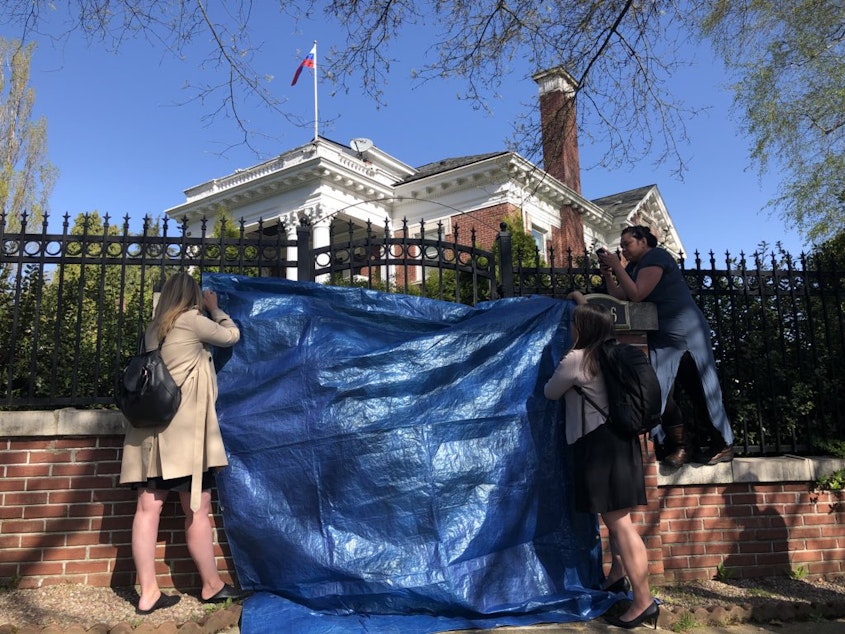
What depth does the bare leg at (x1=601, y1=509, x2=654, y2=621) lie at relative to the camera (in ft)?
10.3

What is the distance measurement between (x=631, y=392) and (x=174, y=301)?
2537 mm

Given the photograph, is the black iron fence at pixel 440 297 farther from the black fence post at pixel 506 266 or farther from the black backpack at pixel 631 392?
the black backpack at pixel 631 392

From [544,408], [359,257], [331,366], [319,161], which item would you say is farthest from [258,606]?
[319,161]

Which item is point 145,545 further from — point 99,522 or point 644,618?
point 644,618

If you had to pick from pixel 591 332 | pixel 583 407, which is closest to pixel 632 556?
pixel 583 407

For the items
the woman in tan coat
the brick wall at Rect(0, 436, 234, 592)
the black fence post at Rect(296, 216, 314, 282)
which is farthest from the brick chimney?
the brick wall at Rect(0, 436, 234, 592)

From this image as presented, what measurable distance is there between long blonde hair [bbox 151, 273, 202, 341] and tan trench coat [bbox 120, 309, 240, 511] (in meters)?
0.04

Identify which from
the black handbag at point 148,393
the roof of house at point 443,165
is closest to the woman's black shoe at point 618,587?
the black handbag at point 148,393

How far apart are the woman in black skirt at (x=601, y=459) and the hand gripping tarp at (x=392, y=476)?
0.26 m

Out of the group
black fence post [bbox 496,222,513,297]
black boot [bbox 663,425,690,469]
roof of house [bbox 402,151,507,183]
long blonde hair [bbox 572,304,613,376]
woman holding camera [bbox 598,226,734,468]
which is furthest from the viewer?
roof of house [bbox 402,151,507,183]

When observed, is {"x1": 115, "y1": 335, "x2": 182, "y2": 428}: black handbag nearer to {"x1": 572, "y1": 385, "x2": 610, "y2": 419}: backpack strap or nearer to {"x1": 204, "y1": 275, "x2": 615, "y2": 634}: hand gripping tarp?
{"x1": 204, "y1": 275, "x2": 615, "y2": 634}: hand gripping tarp

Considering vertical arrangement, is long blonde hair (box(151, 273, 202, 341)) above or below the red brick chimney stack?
below

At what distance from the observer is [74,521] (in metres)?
3.73

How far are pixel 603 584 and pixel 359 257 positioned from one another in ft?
8.87
